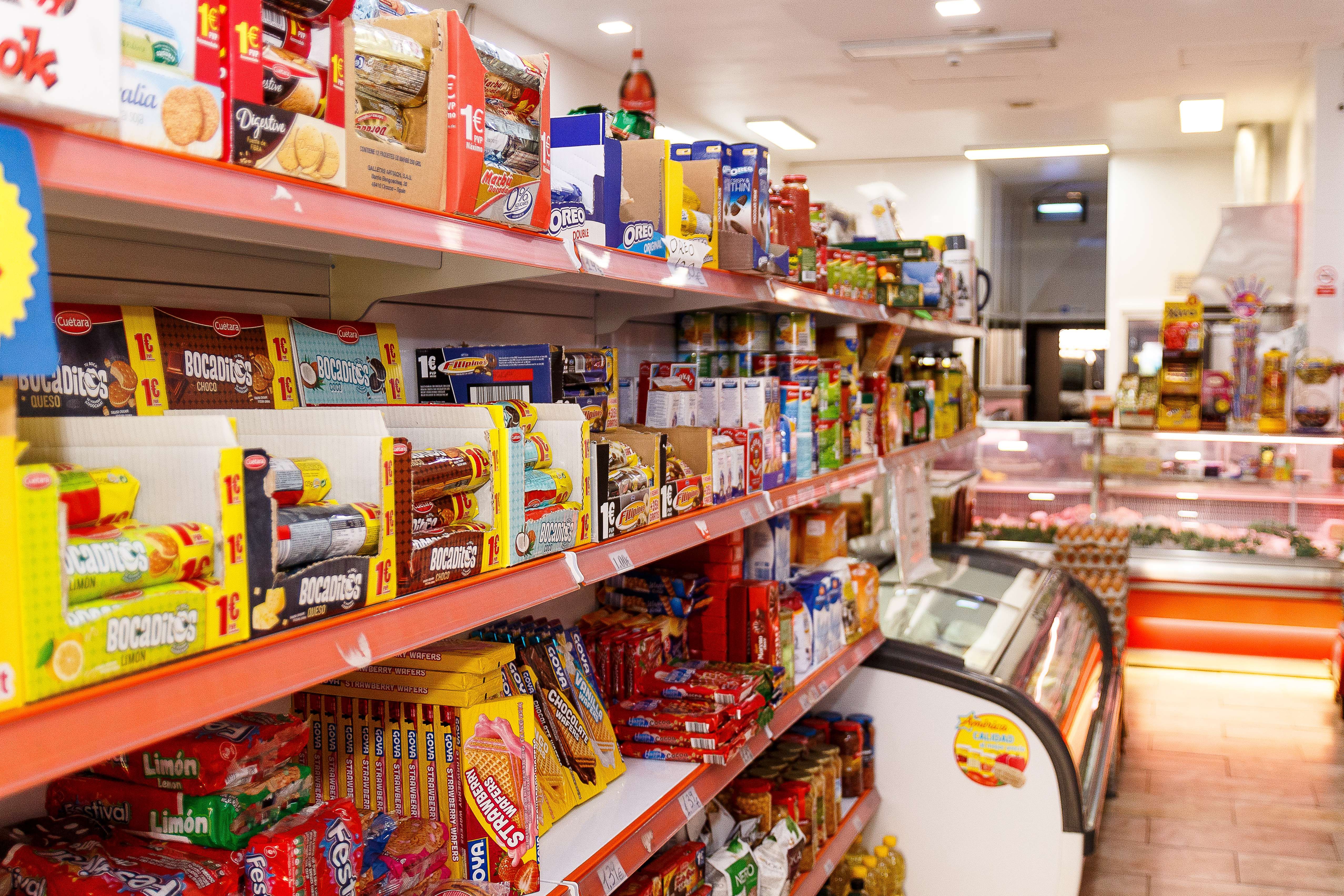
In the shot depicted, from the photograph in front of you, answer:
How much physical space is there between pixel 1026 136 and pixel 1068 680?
6.20 m

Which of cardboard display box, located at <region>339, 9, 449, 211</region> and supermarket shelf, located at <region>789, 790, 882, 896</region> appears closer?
cardboard display box, located at <region>339, 9, 449, 211</region>

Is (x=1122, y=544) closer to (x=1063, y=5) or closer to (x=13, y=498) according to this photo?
(x=1063, y=5)

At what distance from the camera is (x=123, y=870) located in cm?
116

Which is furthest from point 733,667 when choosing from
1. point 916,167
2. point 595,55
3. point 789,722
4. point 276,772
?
point 916,167

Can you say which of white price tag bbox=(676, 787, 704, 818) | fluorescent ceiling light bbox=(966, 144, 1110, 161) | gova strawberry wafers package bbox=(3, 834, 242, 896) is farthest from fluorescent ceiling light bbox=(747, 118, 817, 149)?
gova strawberry wafers package bbox=(3, 834, 242, 896)

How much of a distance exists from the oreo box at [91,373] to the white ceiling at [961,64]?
15.4ft

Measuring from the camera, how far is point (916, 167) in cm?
1005

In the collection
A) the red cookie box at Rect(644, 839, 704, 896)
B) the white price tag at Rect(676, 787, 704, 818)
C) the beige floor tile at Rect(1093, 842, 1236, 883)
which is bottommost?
the beige floor tile at Rect(1093, 842, 1236, 883)

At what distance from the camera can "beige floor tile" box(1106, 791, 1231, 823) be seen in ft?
14.8

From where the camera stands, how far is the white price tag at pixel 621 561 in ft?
5.46

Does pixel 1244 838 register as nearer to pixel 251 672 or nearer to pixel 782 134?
pixel 251 672

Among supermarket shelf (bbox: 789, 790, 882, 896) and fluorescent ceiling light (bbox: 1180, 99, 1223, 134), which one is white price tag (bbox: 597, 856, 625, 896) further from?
fluorescent ceiling light (bbox: 1180, 99, 1223, 134)

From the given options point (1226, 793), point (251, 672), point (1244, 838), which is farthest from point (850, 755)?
point (251, 672)

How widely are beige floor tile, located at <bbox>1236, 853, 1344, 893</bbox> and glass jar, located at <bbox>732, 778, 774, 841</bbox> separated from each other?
2366 millimetres
